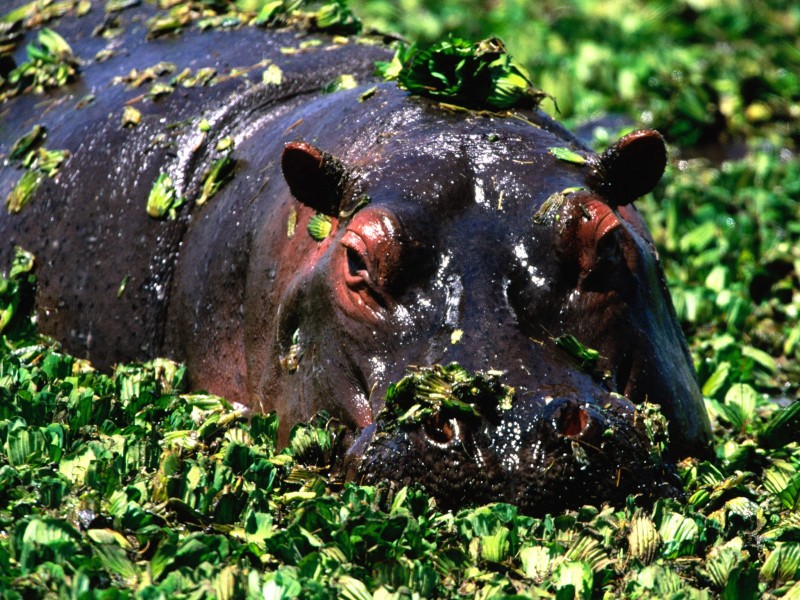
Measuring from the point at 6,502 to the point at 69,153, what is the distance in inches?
123

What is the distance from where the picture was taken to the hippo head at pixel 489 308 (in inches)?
167

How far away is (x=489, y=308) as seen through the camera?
472cm

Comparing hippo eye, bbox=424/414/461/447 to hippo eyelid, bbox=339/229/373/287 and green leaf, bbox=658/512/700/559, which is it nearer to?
green leaf, bbox=658/512/700/559

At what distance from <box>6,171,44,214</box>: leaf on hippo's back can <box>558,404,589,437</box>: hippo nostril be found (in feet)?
12.2

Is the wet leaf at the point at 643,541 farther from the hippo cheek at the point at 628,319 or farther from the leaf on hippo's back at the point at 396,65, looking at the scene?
the leaf on hippo's back at the point at 396,65

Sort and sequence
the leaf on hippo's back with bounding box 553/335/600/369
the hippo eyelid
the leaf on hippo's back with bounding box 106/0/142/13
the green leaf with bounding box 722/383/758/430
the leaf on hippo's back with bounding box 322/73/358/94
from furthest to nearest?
the leaf on hippo's back with bounding box 106/0/142/13
the leaf on hippo's back with bounding box 322/73/358/94
the green leaf with bounding box 722/383/758/430
the hippo eyelid
the leaf on hippo's back with bounding box 553/335/600/369

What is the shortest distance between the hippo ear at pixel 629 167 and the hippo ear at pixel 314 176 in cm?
98

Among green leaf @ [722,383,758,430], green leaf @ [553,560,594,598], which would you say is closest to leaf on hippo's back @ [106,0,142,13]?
green leaf @ [722,383,758,430]

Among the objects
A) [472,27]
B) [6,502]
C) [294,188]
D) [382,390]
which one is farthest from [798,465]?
[472,27]

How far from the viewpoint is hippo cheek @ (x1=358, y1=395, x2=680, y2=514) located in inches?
165

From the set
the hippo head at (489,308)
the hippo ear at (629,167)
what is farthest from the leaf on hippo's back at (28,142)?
the hippo ear at (629,167)

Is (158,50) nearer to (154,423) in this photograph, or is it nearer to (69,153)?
(69,153)

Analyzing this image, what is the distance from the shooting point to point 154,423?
5.28 m

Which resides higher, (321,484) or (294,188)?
(294,188)
